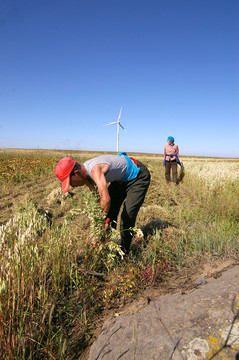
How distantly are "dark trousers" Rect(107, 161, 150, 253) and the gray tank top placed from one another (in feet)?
0.86

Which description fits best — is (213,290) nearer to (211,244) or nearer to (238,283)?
(238,283)

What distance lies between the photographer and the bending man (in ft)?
8.74

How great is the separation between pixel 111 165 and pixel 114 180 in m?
0.31

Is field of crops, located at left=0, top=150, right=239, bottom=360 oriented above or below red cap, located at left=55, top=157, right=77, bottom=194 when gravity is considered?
below

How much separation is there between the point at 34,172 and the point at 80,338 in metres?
10.2

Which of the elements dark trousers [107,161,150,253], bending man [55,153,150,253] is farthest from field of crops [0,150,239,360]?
dark trousers [107,161,150,253]

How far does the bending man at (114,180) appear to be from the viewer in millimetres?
2664

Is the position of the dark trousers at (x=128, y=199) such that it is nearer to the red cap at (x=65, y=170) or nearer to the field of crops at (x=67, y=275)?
the field of crops at (x=67, y=275)

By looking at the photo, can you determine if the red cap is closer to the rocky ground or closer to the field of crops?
the field of crops

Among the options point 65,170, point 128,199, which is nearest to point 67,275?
point 65,170

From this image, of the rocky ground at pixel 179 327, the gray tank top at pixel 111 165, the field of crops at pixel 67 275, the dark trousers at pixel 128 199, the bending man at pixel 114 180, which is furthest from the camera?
the dark trousers at pixel 128 199

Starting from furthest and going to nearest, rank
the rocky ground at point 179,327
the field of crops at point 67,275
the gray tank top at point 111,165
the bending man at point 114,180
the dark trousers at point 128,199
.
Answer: the dark trousers at point 128,199 < the gray tank top at point 111,165 < the bending man at point 114,180 < the field of crops at point 67,275 < the rocky ground at point 179,327

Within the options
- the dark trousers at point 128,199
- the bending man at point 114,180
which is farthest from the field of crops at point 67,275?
the dark trousers at point 128,199

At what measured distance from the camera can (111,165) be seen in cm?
291
